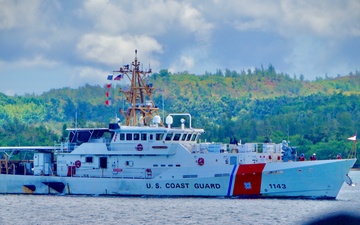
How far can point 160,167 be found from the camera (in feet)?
148

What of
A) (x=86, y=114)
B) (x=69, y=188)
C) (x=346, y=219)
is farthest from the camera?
(x=86, y=114)

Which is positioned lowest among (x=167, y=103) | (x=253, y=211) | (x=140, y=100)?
(x=253, y=211)

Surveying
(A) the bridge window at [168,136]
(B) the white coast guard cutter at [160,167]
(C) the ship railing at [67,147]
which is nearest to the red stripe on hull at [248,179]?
(B) the white coast guard cutter at [160,167]

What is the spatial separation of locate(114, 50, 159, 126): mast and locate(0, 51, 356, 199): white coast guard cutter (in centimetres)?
6

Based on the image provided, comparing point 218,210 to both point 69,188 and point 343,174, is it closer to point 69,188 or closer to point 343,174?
point 343,174

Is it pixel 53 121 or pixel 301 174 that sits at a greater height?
pixel 53 121

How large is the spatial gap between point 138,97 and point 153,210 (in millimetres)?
11120

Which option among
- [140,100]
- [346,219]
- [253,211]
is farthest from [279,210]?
[346,219]

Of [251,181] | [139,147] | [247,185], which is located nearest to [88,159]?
[139,147]

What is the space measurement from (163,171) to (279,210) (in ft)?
29.2

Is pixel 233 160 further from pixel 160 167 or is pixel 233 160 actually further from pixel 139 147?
pixel 139 147

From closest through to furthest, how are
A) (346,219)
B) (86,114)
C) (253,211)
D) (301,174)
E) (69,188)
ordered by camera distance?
1. (346,219)
2. (253,211)
3. (301,174)
4. (69,188)
5. (86,114)

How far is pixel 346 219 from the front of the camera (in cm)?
262

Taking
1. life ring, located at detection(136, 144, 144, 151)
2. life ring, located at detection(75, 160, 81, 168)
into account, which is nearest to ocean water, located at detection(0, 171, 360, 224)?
life ring, located at detection(75, 160, 81, 168)
